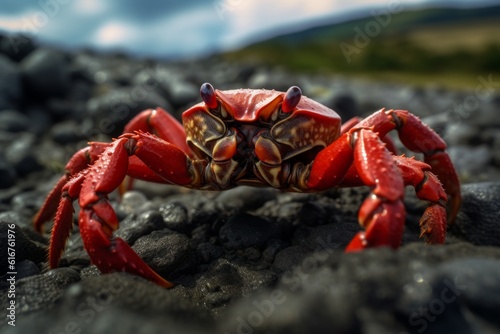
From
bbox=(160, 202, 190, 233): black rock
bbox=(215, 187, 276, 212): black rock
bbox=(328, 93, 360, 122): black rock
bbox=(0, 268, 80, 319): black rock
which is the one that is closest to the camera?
bbox=(0, 268, 80, 319): black rock

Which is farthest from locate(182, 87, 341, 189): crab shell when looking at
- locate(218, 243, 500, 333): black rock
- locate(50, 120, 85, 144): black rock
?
locate(50, 120, 85, 144): black rock

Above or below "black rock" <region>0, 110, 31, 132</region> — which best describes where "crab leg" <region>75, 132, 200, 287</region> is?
above

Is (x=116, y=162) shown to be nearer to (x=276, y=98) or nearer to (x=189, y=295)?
(x=189, y=295)

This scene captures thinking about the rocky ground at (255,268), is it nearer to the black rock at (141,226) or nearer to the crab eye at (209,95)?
the black rock at (141,226)

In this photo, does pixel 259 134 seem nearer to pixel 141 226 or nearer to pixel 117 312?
pixel 141 226

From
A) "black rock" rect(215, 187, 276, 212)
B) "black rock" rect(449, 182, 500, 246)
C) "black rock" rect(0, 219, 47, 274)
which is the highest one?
"black rock" rect(0, 219, 47, 274)

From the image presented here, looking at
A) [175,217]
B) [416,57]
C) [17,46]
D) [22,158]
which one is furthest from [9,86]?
[416,57]

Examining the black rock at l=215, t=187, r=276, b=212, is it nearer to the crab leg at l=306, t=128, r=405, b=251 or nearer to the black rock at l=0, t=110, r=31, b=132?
the crab leg at l=306, t=128, r=405, b=251
